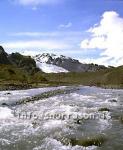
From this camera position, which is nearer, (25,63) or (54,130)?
(54,130)

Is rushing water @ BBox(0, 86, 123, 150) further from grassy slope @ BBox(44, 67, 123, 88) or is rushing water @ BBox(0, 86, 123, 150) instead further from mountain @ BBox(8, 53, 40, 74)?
mountain @ BBox(8, 53, 40, 74)

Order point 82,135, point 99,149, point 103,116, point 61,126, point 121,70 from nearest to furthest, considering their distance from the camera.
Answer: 1. point 99,149
2. point 82,135
3. point 61,126
4. point 103,116
5. point 121,70

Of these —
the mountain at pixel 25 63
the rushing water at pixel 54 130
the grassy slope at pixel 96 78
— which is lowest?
the rushing water at pixel 54 130

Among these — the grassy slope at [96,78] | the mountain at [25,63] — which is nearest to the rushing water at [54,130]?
the grassy slope at [96,78]

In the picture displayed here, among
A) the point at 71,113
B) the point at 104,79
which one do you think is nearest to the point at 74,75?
the point at 104,79

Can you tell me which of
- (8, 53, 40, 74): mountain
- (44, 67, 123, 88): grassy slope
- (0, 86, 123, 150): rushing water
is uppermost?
(8, 53, 40, 74): mountain

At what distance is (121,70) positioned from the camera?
124375mm

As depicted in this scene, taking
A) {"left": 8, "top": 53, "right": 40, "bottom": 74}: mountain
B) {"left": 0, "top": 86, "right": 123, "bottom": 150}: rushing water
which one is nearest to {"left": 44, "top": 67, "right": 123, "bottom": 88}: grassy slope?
{"left": 8, "top": 53, "right": 40, "bottom": 74}: mountain

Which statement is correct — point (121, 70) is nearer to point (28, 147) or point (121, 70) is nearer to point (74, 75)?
point (74, 75)

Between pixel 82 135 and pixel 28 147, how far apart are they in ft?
11.7

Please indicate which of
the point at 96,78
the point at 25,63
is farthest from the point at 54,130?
the point at 25,63

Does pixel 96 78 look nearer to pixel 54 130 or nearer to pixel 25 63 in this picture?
pixel 25 63

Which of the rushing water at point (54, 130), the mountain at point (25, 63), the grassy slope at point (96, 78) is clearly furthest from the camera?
the mountain at point (25, 63)

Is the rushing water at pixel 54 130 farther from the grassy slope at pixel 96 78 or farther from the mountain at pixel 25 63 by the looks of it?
the mountain at pixel 25 63
